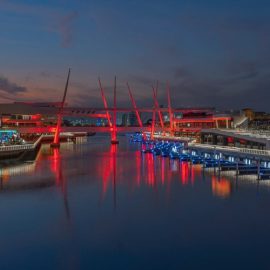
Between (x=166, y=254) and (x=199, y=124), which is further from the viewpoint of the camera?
(x=199, y=124)

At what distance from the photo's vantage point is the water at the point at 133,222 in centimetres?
780

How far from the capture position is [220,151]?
20.0m

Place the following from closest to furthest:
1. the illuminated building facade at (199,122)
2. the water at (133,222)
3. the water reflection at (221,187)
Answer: the water at (133,222) → the water reflection at (221,187) → the illuminated building facade at (199,122)

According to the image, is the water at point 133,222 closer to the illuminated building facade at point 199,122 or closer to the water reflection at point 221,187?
the water reflection at point 221,187

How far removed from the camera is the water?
25.6ft

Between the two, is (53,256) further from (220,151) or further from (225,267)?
(220,151)

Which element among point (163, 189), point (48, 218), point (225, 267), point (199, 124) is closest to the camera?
point (225, 267)

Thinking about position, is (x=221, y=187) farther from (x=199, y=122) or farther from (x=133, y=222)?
(x=199, y=122)

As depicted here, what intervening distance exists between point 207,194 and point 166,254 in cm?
601

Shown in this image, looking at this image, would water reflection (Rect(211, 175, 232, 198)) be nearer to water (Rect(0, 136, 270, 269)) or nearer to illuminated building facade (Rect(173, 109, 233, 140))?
water (Rect(0, 136, 270, 269))

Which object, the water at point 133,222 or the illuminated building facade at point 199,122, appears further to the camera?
A: the illuminated building facade at point 199,122

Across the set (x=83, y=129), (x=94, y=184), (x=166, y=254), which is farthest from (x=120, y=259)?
(x=83, y=129)

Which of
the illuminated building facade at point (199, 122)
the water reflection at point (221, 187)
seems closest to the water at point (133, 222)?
the water reflection at point (221, 187)

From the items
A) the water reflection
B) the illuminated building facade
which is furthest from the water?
the illuminated building facade
